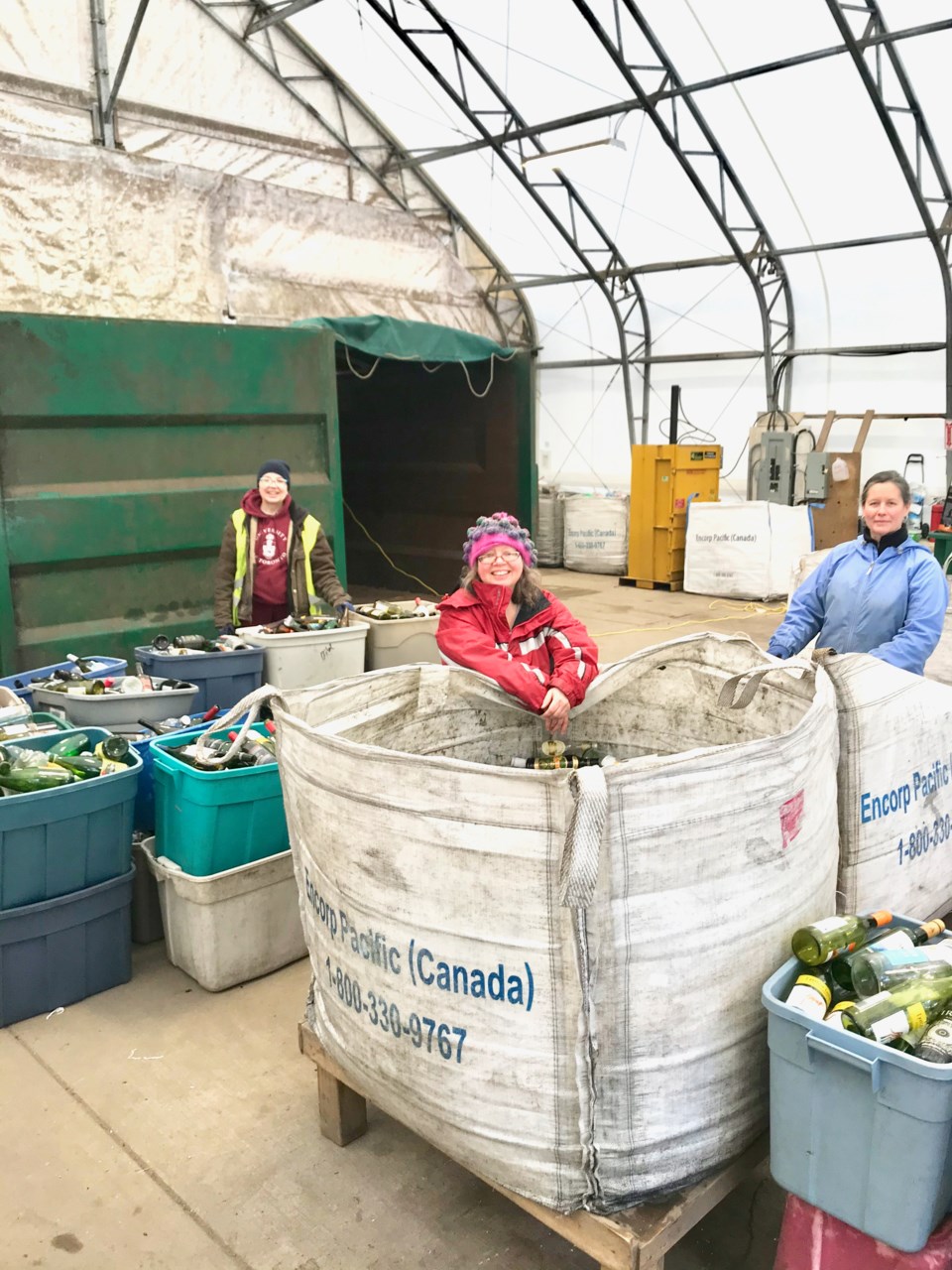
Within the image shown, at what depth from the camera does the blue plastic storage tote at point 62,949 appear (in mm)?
2809

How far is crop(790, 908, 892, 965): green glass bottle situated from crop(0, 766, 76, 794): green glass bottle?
6.83 ft

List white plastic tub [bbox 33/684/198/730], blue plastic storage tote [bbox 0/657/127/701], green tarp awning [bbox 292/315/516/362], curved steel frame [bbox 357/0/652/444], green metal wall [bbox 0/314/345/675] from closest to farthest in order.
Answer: white plastic tub [bbox 33/684/198/730] → blue plastic storage tote [bbox 0/657/127/701] → green metal wall [bbox 0/314/345/675] → green tarp awning [bbox 292/315/516/362] → curved steel frame [bbox 357/0/652/444]

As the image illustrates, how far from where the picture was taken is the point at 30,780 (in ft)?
9.32

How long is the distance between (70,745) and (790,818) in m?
2.36

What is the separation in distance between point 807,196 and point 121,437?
8.02 metres

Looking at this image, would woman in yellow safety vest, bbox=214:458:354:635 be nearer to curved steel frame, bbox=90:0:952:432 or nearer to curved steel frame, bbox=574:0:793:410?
curved steel frame, bbox=90:0:952:432

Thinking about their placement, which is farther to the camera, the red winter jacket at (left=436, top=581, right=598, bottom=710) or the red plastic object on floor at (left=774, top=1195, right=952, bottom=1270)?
the red winter jacket at (left=436, top=581, right=598, bottom=710)

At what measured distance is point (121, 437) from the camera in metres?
5.45

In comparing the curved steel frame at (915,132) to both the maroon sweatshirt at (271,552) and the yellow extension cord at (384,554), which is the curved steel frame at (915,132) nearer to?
the yellow extension cord at (384,554)

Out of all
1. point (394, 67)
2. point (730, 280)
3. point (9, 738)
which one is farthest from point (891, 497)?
point (394, 67)

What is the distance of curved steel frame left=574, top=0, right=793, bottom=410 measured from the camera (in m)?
9.17

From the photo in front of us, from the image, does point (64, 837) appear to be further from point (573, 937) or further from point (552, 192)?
point (552, 192)

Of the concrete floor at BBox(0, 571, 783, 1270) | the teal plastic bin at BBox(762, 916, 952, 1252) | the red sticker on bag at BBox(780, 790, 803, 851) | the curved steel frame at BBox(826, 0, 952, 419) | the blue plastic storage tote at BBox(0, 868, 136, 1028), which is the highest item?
the curved steel frame at BBox(826, 0, 952, 419)

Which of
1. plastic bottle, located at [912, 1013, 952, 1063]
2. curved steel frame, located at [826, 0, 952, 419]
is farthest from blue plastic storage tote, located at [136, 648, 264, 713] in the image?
curved steel frame, located at [826, 0, 952, 419]
